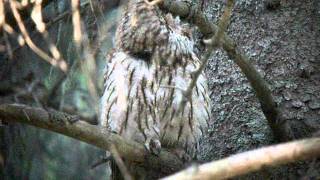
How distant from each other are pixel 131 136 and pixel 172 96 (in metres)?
0.25

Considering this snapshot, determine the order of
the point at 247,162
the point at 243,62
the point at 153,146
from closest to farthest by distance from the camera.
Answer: the point at 247,162, the point at 243,62, the point at 153,146

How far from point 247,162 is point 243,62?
0.75 meters

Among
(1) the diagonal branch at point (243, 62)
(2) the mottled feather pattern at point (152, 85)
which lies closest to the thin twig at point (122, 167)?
(1) the diagonal branch at point (243, 62)

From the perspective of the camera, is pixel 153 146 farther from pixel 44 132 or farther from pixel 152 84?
pixel 44 132

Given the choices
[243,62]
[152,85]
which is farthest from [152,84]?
[243,62]

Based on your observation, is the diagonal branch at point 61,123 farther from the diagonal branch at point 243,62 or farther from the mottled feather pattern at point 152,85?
the mottled feather pattern at point 152,85

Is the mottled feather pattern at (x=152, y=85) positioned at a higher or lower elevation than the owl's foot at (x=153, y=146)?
higher

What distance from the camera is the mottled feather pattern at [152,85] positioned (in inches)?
111

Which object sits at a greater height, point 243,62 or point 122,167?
point 243,62

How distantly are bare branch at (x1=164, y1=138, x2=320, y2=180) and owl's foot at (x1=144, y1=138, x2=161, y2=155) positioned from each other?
2.61 feet

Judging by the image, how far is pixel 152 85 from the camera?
283 cm

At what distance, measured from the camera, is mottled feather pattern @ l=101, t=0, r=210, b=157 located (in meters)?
2.82

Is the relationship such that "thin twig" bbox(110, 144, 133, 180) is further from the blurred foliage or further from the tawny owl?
the blurred foliage

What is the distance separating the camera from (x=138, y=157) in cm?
237
